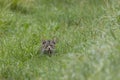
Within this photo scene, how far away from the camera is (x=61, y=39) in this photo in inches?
326

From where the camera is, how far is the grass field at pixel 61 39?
17.2ft

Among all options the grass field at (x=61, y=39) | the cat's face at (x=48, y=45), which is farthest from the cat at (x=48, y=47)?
the grass field at (x=61, y=39)

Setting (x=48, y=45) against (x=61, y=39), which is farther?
(x=61, y=39)

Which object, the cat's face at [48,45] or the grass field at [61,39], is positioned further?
the cat's face at [48,45]

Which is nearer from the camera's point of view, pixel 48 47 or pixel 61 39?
pixel 48 47

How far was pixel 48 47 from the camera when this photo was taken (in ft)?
25.6

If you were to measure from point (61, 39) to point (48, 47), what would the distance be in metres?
0.55

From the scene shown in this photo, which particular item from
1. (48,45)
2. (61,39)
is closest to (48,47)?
(48,45)

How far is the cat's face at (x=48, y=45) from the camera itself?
7.76 metres

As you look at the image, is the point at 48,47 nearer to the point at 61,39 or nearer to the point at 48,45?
the point at 48,45

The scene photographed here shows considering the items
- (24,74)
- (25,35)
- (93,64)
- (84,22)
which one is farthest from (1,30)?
(93,64)

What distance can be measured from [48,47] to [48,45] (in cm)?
5

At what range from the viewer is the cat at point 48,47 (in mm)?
7723

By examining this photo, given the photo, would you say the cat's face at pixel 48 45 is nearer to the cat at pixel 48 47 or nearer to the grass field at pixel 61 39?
the cat at pixel 48 47
